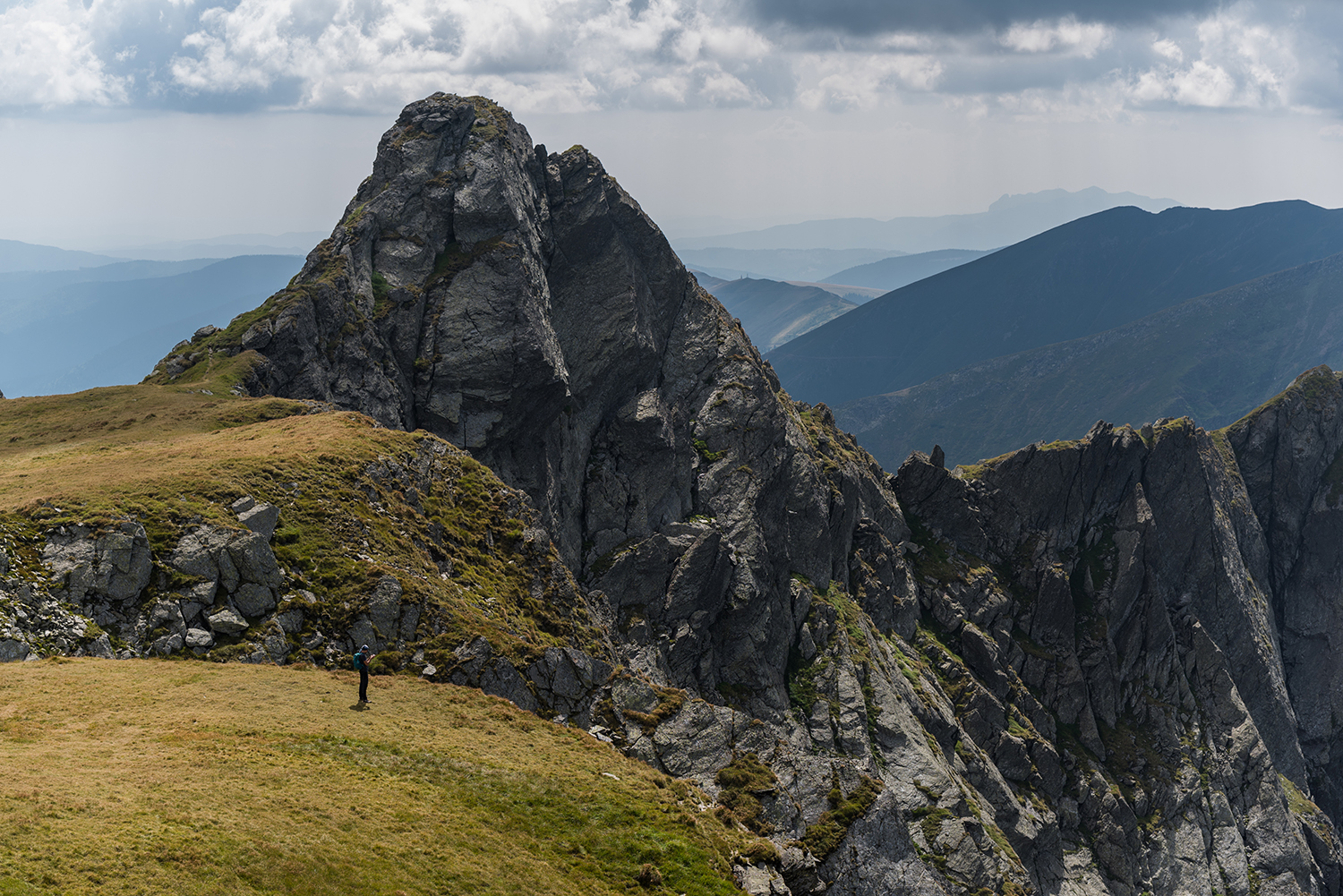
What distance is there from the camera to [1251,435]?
590 feet

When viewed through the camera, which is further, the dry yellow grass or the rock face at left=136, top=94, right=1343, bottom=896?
the dry yellow grass

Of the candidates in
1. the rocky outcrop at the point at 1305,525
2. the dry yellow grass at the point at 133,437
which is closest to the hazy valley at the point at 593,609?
the dry yellow grass at the point at 133,437

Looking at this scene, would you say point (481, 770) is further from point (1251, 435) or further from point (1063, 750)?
point (1251, 435)

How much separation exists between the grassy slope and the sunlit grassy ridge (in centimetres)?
586

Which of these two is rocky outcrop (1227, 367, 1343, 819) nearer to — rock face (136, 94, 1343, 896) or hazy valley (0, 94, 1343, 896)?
hazy valley (0, 94, 1343, 896)

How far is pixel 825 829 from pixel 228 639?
29269mm

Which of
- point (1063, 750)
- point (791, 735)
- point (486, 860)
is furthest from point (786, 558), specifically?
point (486, 860)

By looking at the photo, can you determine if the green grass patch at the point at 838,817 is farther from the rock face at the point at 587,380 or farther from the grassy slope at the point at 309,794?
the rock face at the point at 587,380

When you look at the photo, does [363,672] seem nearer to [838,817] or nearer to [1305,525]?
[838,817]

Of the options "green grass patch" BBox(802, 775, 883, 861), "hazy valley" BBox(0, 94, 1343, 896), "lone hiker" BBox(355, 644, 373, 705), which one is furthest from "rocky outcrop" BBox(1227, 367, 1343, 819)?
"lone hiker" BBox(355, 644, 373, 705)

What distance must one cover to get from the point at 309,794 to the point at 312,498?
22864mm

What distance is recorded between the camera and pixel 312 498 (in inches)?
1880

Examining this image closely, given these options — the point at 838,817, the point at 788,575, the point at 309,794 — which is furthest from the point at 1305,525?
the point at 309,794

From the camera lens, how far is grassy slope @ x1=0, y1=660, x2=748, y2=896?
76.2 ft
